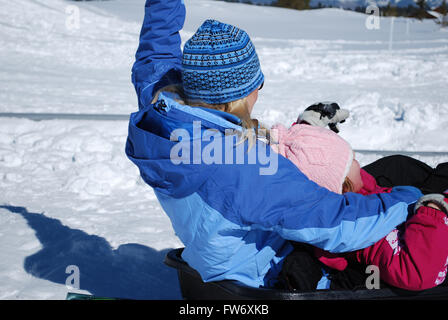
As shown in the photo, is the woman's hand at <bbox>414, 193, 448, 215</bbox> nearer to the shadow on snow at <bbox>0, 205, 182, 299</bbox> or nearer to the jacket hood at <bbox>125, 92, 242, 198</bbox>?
the jacket hood at <bbox>125, 92, 242, 198</bbox>

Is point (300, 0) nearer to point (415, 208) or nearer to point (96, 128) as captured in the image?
point (96, 128)

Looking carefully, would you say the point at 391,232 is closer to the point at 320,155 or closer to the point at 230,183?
the point at 320,155

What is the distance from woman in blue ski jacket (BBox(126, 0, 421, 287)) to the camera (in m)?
1.30

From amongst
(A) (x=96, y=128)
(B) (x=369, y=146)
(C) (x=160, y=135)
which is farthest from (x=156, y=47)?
(B) (x=369, y=146)

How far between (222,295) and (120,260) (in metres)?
1.18

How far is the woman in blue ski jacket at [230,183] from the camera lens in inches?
51.3

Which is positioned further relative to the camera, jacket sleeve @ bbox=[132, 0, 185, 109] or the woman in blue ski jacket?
jacket sleeve @ bbox=[132, 0, 185, 109]

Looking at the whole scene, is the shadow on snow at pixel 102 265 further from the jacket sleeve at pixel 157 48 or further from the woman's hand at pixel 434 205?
the woman's hand at pixel 434 205

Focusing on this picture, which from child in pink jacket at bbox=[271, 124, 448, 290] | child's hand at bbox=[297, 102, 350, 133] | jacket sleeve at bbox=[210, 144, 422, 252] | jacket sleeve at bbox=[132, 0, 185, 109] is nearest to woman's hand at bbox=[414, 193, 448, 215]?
child in pink jacket at bbox=[271, 124, 448, 290]

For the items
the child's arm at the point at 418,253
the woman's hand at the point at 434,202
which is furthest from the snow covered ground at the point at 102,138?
the woman's hand at the point at 434,202

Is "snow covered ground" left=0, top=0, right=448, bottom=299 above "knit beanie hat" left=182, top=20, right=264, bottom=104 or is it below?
below

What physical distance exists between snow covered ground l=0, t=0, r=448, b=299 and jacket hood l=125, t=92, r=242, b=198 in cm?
109

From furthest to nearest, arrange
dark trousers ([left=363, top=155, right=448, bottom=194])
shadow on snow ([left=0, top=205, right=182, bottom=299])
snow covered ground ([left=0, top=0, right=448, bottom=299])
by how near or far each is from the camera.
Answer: snow covered ground ([left=0, top=0, right=448, bottom=299]) < shadow on snow ([left=0, top=205, right=182, bottom=299]) < dark trousers ([left=363, top=155, right=448, bottom=194])

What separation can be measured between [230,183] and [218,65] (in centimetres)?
35
